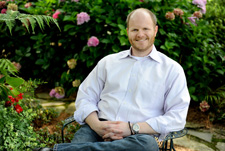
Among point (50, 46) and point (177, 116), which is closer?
point (177, 116)

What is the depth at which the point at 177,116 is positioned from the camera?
6.65 feet

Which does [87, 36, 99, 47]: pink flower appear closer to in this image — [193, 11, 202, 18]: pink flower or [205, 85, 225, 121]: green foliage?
[193, 11, 202, 18]: pink flower

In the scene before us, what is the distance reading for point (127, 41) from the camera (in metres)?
3.56

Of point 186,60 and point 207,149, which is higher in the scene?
point 186,60

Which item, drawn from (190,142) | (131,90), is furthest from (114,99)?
(190,142)

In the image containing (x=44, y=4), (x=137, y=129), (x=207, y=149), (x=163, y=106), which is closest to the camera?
(x=137, y=129)

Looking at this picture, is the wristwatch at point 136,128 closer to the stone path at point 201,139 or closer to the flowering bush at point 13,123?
the flowering bush at point 13,123

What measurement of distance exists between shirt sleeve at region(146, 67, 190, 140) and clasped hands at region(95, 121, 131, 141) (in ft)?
0.62

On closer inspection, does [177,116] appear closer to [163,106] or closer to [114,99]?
[163,106]

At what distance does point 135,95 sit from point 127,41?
1.52 meters

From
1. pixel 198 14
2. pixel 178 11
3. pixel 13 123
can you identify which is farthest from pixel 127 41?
pixel 13 123

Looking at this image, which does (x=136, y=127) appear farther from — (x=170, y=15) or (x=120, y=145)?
(x=170, y=15)

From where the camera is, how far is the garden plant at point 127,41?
3674 mm

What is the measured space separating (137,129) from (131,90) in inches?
14.1
